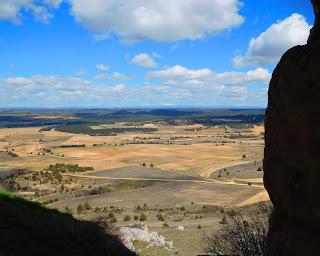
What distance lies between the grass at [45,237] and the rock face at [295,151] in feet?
21.3

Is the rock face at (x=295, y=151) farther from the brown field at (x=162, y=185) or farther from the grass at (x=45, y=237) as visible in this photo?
the brown field at (x=162, y=185)

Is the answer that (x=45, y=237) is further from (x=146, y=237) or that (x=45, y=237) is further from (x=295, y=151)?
(x=146, y=237)

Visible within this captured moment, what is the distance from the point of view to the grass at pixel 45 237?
1286 centimetres

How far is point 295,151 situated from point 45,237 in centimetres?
865

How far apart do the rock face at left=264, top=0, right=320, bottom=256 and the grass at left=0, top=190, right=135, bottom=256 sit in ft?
21.3

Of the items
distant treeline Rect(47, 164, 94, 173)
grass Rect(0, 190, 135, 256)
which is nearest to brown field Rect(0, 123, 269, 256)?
distant treeline Rect(47, 164, 94, 173)

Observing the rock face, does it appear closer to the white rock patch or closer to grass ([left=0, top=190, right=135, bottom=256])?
grass ([left=0, top=190, right=135, bottom=256])

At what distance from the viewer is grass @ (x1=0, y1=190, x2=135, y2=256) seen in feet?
→ 42.2

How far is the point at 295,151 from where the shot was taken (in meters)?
8.35

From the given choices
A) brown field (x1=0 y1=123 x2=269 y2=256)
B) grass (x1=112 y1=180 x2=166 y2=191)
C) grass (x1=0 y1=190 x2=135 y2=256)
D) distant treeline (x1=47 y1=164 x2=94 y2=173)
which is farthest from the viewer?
distant treeline (x1=47 y1=164 x2=94 y2=173)

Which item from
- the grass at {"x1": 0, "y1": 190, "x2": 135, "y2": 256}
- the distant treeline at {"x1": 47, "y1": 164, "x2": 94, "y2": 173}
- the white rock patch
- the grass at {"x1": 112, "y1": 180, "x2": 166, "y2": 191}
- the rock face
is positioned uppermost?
the rock face

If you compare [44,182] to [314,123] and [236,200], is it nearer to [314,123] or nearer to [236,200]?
[236,200]

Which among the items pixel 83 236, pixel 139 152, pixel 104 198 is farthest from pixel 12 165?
pixel 83 236

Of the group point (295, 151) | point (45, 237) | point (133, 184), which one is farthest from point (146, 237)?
point (133, 184)
